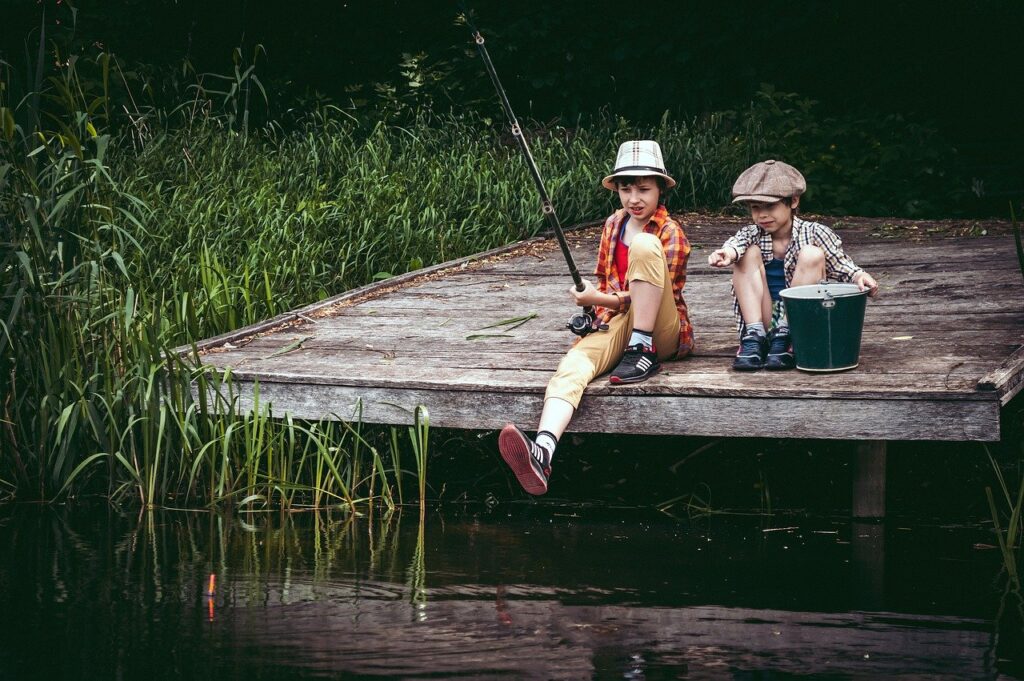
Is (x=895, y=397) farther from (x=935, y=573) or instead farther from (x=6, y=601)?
(x=6, y=601)

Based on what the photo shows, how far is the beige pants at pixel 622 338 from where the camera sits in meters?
4.32

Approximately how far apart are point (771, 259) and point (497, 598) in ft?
5.99

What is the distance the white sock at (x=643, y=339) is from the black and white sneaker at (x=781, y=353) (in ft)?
1.32

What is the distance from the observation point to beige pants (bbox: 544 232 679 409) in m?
4.32

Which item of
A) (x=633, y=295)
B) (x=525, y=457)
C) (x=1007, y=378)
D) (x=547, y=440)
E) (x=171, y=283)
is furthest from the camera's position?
(x=171, y=283)

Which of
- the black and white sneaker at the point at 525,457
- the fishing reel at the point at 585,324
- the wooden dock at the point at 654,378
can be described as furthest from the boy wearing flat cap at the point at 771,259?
the black and white sneaker at the point at 525,457

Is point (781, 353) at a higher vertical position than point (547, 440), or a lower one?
higher

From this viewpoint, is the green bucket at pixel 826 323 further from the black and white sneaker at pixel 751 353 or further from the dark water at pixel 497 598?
the dark water at pixel 497 598

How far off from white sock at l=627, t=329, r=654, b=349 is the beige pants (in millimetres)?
86

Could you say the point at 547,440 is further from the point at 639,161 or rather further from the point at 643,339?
the point at 639,161

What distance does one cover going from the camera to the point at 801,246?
4582 mm

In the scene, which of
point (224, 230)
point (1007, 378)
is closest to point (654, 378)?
point (1007, 378)

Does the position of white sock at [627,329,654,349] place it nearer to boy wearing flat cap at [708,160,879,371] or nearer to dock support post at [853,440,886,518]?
boy wearing flat cap at [708,160,879,371]

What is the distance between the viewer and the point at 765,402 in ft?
13.5
